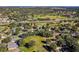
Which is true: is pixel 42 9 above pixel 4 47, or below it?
above

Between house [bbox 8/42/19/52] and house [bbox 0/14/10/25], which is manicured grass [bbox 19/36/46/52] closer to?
house [bbox 8/42/19/52]

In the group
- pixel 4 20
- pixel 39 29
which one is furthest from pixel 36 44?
pixel 4 20

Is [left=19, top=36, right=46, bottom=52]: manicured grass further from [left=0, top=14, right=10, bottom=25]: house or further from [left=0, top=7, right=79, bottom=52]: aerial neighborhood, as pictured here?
[left=0, top=14, right=10, bottom=25]: house

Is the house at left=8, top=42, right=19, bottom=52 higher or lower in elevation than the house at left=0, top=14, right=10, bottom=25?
lower

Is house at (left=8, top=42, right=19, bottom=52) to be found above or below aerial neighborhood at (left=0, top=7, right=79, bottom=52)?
below

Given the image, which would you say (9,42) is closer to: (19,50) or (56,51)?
(19,50)

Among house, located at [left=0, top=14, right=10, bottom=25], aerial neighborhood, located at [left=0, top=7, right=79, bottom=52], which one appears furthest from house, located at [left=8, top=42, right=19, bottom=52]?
house, located at [left=0, top=14, right=10, bottom=25]

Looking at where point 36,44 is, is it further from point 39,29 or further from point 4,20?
point 4,20

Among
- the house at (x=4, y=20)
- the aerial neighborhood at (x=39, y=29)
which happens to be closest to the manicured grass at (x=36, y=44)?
the aerial neighborhood at (x=39, y=29)

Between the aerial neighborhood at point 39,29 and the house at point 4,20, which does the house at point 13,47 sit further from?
the house at point 4,20
